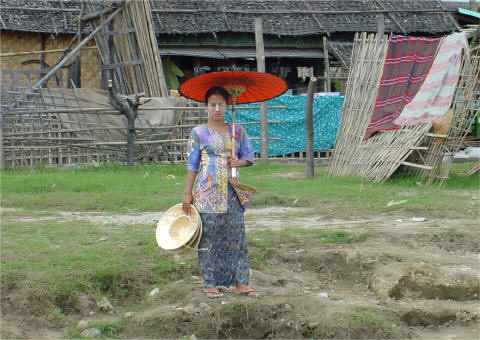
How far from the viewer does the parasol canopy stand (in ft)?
16.0

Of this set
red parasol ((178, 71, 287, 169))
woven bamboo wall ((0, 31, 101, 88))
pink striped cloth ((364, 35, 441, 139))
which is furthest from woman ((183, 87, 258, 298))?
woven bamboo wall ((0, 31, 101, 88))

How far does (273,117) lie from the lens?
14180 millimetres

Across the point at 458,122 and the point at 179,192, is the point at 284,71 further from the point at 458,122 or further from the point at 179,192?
the point at 179,192

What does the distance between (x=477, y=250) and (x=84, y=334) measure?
383 cm

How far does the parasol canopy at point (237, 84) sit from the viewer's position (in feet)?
16.0

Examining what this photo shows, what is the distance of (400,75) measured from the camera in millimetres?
10836

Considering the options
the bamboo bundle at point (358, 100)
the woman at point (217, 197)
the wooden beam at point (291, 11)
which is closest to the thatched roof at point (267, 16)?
the wooden beam at point (291, 11)

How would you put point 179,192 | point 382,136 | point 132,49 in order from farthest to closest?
point 132,49
point 382,136
point 179,192

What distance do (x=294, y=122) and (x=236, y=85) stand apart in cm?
936

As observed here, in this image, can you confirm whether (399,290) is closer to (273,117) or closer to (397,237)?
(397,237)

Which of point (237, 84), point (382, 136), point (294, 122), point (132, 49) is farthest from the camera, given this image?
point (132, 49)

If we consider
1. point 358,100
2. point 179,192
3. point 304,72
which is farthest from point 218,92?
point 304,72

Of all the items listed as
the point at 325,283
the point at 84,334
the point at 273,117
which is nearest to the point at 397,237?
the point at 325,283

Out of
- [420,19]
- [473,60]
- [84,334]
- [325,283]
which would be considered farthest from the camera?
[420,19]
